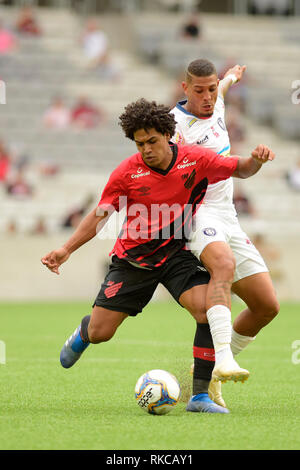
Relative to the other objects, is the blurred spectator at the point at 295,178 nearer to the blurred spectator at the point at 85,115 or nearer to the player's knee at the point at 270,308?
the blurred spectator at the point at 85,115

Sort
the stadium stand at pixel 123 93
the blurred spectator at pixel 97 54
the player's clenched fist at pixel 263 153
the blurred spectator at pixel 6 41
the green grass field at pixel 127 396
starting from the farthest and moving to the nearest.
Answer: the blurred spectator at pixel 97 54 → the blurred spectator at pixel 6 41 → the stadium stand at pixel 123 93 → the player's clenched fist at pixel 263 153 → the green grass field at pixel 127 396

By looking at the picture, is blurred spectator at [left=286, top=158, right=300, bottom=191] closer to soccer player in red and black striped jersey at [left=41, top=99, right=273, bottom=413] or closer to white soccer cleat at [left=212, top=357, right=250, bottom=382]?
soccer player in red and black striped jersey at [left=41, top=99, right=273, bottom=413]

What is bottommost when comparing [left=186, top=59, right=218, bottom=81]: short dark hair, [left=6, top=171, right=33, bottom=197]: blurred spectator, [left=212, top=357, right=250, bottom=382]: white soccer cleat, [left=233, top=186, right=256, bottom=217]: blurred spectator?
[left=212, top=357, right=250, bottom=382]: white soccer cleat

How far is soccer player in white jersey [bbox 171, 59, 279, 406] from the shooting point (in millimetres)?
6340

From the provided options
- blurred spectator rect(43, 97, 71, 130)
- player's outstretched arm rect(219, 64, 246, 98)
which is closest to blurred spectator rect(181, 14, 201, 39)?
blurred spectator rect(43, 97, 71, 130)

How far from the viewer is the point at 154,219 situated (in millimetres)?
6492

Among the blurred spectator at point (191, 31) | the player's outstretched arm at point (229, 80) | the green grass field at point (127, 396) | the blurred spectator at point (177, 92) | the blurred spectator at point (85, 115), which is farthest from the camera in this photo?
the blurred spectator at point (191, 31)

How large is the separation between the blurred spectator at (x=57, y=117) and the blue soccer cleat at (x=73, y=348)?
51.9 ft

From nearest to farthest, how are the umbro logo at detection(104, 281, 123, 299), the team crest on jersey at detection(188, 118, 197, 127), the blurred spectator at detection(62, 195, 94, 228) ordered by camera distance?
the umbro logo at detection(104, 281, 123, 299)
the team crest on jersey at detection(188, 118, 197, 127)
the blurred spectator at detection(62, 195, 94, 228)

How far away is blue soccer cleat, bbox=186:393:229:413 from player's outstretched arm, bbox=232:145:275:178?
1.46 metres

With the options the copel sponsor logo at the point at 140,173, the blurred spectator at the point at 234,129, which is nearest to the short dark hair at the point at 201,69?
the copel sponsor logo at the point at 140,173

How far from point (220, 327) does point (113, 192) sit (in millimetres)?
1145

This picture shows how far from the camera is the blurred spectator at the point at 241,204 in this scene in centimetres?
1977

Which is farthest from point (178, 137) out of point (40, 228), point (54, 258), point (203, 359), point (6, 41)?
point (6, 41)
